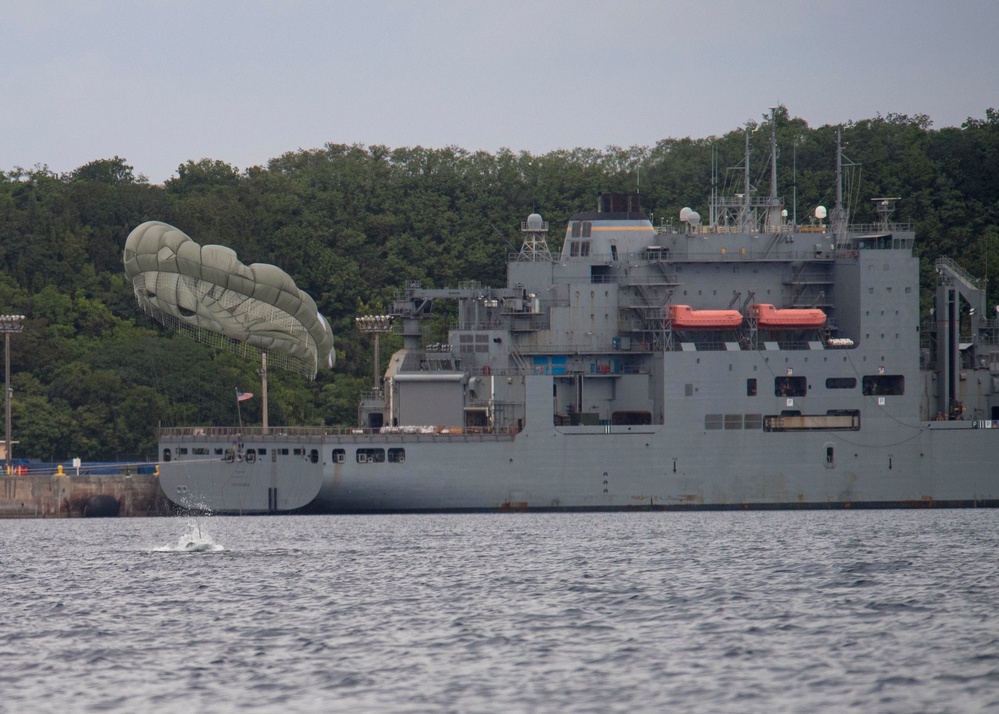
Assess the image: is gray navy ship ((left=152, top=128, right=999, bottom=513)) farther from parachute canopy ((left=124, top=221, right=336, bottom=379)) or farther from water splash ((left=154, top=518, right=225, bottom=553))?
water splash ((left=154, top=518, right=225, bottom=553))

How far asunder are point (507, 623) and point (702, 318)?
3121 centimetres

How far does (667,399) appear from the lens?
182 feet

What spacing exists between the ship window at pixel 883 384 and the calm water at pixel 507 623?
42.1 ft

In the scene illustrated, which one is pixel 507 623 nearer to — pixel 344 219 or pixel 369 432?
pixel 369 432

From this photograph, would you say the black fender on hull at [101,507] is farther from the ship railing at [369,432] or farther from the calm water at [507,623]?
the calm water at [507,623]

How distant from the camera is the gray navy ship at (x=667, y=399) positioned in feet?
181

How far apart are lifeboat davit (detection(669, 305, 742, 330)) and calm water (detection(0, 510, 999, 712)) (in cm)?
1368

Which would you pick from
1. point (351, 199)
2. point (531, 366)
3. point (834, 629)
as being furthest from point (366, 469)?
point (351, 199)

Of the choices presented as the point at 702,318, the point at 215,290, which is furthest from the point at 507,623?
the point at 702,318

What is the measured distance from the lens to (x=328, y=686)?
21469 millimetres

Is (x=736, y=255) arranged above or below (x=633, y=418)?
above

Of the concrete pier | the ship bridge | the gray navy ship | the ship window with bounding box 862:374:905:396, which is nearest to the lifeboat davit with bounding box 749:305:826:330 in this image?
the gray navy ship

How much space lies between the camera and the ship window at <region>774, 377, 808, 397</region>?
55972mm

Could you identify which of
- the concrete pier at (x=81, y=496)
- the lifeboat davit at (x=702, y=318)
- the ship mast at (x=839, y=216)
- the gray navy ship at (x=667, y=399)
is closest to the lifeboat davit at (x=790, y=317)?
the gray navy ship at (x=667, y=399)
